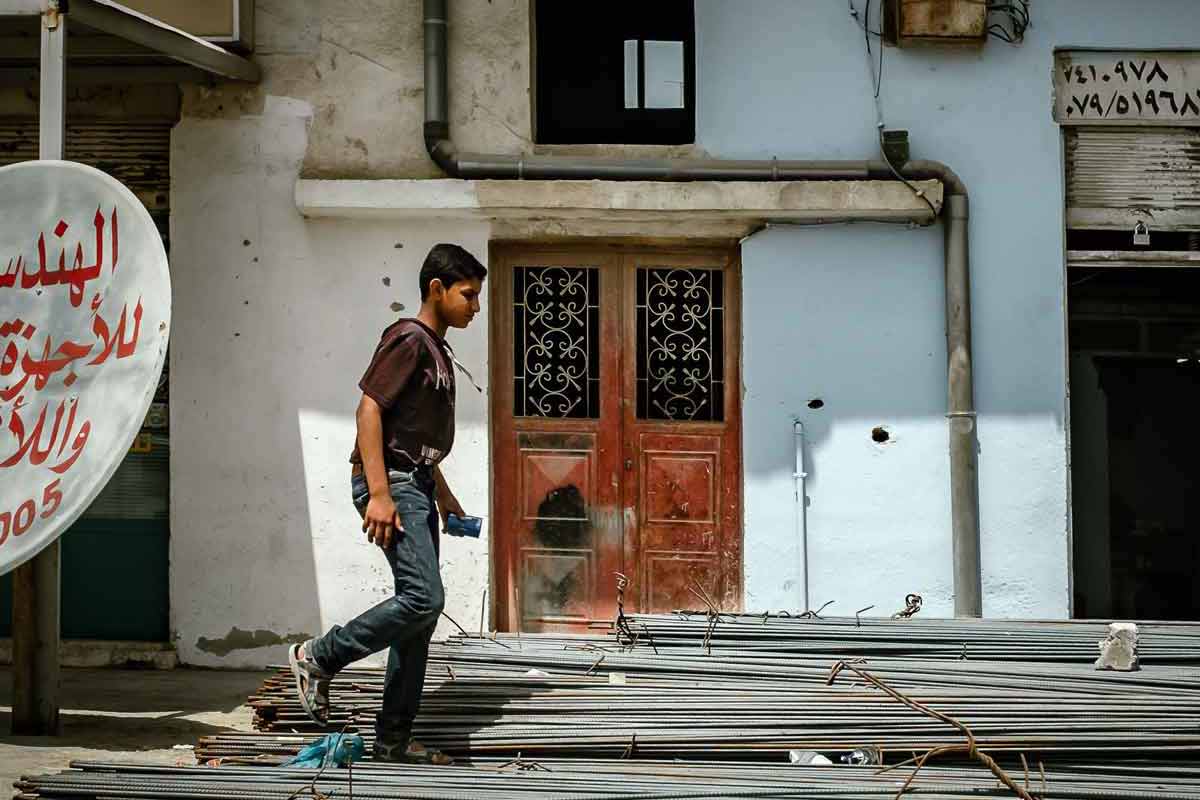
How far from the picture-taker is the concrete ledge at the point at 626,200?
26.6 ft

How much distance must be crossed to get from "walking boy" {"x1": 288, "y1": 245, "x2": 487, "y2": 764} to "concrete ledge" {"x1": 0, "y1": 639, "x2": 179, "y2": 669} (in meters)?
3.35

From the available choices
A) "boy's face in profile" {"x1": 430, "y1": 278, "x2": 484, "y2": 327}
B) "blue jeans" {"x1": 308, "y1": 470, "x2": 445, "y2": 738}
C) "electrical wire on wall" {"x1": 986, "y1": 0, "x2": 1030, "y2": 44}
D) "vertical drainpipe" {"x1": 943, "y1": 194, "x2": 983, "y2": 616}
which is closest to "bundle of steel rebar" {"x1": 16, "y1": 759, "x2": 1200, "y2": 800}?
"blue jeans" {"x1": 308, "y1": 470, "x2": 445, "y2": 738}

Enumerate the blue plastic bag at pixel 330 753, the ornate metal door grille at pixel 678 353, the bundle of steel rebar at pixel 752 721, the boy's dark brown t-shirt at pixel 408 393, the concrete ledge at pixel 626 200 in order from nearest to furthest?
the bundle of steel rebar at pixel 752 721 → the blue plastic bag at pixel 330 753 → the boy's dark brown t-shirt at pixel 408 393 → the concrete ledge at pixel 626 200 → the ornate metal door grille at pixel 678 353

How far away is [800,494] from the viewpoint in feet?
27.1

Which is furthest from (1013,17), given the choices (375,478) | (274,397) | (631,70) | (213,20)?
(375,478)

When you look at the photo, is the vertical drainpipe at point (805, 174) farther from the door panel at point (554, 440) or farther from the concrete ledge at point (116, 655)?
the concrete ledge at point (116, 655)

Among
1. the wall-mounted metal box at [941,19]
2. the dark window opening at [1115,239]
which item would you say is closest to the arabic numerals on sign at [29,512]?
the wall-mounted metal box at [941,19]

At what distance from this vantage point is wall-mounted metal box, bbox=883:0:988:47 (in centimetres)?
819

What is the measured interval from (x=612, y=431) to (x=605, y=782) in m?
4.10

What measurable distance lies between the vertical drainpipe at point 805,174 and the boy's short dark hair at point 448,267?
292 centimetres

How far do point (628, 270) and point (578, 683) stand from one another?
3.43 metres

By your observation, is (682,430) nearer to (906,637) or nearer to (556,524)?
(556,524)

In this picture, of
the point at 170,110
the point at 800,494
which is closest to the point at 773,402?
the point at 800,494

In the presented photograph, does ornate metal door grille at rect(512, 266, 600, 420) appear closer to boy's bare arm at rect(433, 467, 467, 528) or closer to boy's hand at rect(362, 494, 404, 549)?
boy's bare arm at rect(433, 467, 467, 528)
